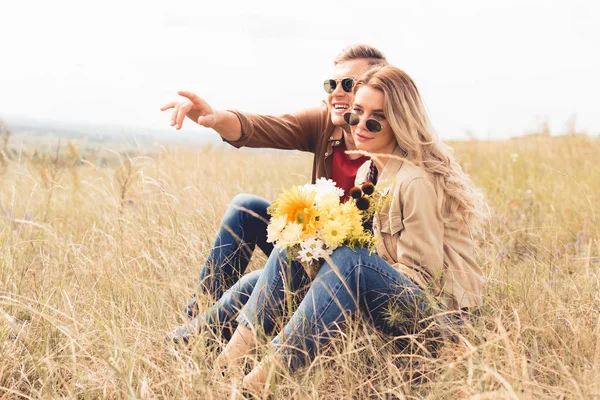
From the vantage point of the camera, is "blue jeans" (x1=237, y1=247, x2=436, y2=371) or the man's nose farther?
the man's nose

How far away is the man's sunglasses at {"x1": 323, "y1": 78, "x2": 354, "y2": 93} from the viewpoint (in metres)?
2.98

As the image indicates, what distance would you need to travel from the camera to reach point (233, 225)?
2801 millimetres

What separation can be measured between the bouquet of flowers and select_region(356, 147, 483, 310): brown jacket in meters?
0.12

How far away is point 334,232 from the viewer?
81.9 inches

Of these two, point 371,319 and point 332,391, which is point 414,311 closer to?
point 371,319

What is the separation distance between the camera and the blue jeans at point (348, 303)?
2.07 meters

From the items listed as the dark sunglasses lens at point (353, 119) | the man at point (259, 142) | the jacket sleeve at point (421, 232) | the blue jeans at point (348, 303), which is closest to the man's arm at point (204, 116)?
the man at point (259, 142)

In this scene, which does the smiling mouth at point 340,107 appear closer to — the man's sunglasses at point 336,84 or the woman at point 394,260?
the man's sunglasses at point 336,84

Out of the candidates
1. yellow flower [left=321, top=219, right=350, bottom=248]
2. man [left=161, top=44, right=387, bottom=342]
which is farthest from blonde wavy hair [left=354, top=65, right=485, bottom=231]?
man [left=161, top=44, right=387, bottom=342]

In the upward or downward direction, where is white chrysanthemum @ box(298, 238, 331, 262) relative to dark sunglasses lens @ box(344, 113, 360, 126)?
downward

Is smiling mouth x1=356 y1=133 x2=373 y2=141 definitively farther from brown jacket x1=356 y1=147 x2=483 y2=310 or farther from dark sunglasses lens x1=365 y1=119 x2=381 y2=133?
brown jacket x1=356 y1=147 x2=483 y2=310

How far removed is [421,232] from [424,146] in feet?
1.34

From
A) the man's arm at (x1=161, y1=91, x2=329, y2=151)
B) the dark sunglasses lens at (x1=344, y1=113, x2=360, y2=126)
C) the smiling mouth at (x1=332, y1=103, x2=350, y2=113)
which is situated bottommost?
the man's arm at (x1=161, y1=91, x2=329, y2=151)

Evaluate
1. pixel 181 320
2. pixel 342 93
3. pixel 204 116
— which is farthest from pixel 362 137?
pixel 181 320
